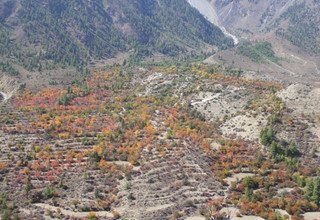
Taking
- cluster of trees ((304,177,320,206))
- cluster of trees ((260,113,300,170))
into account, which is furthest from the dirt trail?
cluster of trees ((260,113,300,170))

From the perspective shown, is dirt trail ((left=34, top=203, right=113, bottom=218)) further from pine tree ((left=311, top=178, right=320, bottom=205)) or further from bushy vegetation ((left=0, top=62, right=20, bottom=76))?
bushy vegetation ((left=0, top=62, right=20, bottom=76))

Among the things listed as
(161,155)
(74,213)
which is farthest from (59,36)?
(74,213)

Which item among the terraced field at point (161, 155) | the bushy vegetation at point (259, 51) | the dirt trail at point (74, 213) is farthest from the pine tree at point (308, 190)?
the bushy vegetation at point (259, 51)

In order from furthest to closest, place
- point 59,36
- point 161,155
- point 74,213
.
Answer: point 59,36 → point 161,155 → point 74,213

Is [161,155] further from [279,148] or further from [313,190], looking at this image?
[313,190]

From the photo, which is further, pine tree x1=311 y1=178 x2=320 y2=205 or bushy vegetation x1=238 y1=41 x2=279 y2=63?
bushy vegetation x1=238 y1=41 x2=279 y2=63

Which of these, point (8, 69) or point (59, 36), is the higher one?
point (59, 36)

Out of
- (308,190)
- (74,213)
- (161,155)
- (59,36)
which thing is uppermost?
(308,190)

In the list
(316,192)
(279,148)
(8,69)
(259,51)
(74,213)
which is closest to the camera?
(74,213)

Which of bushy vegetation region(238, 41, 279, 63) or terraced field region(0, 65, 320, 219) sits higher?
bushy vegetation region(238, 41, 279, 63)

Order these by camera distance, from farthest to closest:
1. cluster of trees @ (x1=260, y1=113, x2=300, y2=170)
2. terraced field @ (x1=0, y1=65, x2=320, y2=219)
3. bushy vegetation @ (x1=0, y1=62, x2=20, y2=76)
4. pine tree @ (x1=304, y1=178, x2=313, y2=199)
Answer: bushy vegetation @ (x1=0, y1=62, x2=20, y2=76), cluster of trees @ (x1=260, y1=113, x2=300, y2=170), pine tree @ (x1=304, y1=178, x2=313, y2=199), terraced field @ (x1=0, y1=65, x2=320, y2=219)

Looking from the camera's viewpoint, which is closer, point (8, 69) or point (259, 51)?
point (8, 69)

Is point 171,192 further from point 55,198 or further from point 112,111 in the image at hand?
point 112,111

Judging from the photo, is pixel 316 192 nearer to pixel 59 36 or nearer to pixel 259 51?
pixel 59 36
